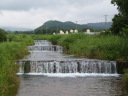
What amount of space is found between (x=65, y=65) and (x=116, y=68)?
3.09 metres

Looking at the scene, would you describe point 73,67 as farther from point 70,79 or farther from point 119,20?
point 119,20

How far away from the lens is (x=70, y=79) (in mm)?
13789

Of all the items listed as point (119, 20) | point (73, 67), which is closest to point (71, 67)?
point (73, 67)

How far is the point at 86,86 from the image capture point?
1206cm

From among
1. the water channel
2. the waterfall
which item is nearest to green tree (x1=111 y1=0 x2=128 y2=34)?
the waterfall

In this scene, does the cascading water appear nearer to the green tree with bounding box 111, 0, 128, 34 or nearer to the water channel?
the water channel

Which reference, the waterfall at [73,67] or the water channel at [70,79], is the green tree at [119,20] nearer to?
the waterfall at [73,67]

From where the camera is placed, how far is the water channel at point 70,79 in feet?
36.2

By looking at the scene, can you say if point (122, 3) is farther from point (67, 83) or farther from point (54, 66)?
point (67, 83)

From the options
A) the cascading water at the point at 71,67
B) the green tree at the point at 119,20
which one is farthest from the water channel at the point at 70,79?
the green tree at the point at 119,20

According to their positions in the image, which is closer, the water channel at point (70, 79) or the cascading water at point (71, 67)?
the water channel at point (70, 79)

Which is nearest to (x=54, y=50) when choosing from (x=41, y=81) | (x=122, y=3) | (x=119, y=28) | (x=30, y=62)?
(x=119, y=28)

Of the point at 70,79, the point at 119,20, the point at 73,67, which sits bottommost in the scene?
the point at 70,79

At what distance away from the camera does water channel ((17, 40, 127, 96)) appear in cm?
1102
